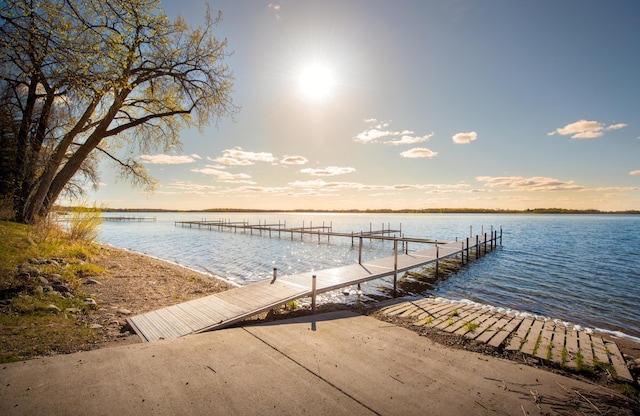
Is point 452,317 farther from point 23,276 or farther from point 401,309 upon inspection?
point 23,276

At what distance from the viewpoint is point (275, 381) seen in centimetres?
399

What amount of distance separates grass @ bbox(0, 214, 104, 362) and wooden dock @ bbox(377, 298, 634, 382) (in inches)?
281

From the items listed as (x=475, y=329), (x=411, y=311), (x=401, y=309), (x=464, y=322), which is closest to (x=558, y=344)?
(x=475, y=329)

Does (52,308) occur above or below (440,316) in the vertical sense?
above

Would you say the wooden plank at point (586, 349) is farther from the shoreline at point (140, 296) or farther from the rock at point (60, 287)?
the rock at point (60, 287)

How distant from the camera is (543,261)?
915 inches

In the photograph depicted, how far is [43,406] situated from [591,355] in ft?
28.5

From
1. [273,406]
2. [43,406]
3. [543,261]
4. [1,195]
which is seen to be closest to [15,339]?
[43,406]

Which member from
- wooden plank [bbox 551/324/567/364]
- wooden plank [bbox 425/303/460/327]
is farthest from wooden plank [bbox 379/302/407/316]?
wooden plank [bbox 551/324/567/364]

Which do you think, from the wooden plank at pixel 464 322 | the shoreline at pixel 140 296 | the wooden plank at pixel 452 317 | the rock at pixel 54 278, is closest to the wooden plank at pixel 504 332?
the wooden plank at pixel 464 322

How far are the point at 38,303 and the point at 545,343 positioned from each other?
11.2 metres

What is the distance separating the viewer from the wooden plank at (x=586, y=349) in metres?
5.10

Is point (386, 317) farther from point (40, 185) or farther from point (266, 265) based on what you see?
point (40, 185)

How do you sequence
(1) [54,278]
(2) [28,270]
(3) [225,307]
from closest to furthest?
(3) [225,307]
(2) [28,270]
(1) [54,278]
